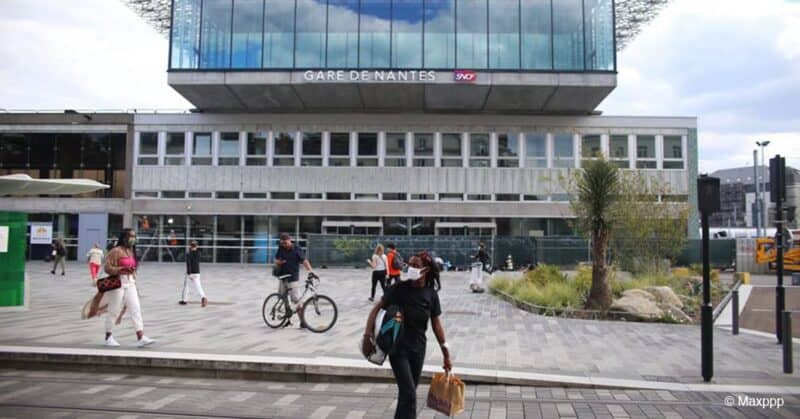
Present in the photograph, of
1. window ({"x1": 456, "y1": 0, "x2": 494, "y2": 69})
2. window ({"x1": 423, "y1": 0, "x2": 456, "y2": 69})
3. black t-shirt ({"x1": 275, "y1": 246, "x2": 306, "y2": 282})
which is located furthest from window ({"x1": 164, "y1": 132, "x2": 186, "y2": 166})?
black t-shirt ({"x1": 275, "y1": 246, "x2": 306, "y2": 282})

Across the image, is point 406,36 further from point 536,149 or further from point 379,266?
point 379,266

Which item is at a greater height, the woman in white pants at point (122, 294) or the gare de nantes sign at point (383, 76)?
the gare de nantes sign at point (383, 76)

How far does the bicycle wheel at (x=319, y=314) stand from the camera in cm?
1168

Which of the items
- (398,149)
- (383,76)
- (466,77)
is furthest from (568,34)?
(398,149)

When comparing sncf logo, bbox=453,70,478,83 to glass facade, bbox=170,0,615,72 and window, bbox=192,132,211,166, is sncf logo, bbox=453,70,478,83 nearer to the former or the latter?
glass facade, bbox=170,0,615,72

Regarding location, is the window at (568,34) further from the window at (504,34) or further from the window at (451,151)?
the window at (451,151)

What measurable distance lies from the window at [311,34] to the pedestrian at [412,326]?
3256 cm

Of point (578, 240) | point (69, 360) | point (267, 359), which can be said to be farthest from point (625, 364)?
point (578, 240)

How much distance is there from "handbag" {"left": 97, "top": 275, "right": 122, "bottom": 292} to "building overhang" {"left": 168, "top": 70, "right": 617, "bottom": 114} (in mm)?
27412

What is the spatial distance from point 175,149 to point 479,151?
1979 centimetres

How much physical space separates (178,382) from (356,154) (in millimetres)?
31451

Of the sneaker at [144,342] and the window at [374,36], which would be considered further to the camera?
the window at [374,36]

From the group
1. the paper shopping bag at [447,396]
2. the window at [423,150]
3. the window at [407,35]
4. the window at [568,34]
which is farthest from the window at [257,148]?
the paper shopping bag at [447,396]

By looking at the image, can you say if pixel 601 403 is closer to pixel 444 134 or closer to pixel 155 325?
pixel 155 325
